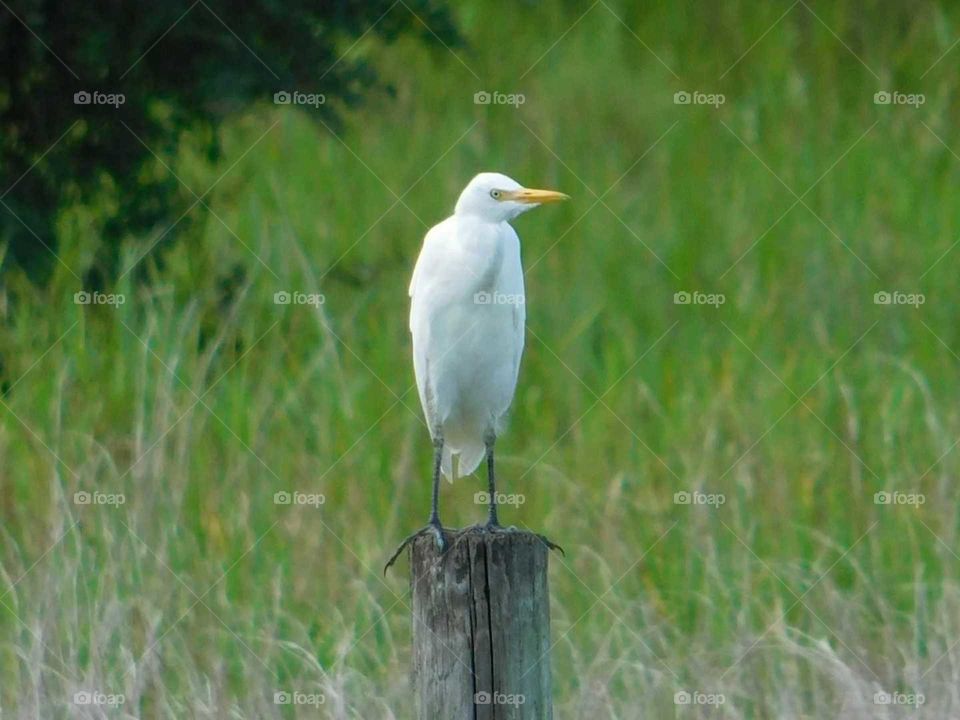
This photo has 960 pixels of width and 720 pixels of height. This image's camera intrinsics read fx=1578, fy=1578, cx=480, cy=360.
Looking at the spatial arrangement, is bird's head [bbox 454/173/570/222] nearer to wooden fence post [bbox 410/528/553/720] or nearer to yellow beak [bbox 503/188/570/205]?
yellow beak [bbox 503/188/570/205]

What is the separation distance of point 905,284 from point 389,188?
285 cm

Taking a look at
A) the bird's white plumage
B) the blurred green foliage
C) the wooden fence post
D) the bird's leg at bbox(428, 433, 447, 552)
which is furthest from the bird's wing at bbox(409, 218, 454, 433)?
the blurred green foliage

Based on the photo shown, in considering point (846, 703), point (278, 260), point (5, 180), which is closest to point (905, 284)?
point (278, 260)

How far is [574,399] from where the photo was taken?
7.30m

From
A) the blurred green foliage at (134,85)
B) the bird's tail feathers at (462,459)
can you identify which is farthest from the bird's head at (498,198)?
the blurred green foliage at (134,85)

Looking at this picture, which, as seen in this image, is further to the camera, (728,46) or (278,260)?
(728,46)

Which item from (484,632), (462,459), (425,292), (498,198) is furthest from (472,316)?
(484,632)

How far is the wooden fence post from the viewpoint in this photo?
339 centimetres

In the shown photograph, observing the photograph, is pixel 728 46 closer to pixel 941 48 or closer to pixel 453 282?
pixel 941 48

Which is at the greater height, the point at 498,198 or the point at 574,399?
the point at 498,198

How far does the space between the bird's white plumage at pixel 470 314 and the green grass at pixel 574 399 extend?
654mm

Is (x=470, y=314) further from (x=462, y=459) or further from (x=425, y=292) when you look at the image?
(x=462, y=459)

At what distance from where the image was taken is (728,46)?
10.8 m

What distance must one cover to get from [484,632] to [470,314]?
1.83m
